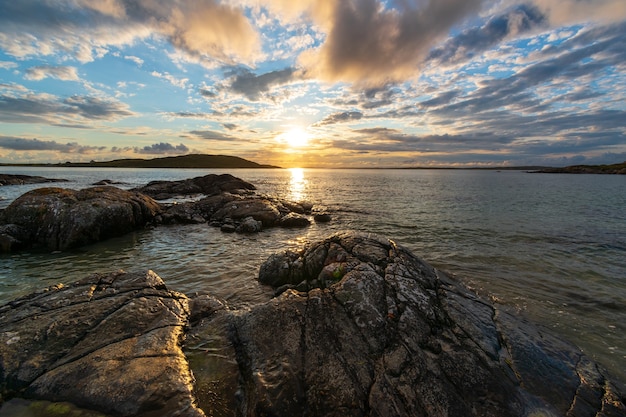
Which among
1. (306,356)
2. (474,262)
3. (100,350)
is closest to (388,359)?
(306,356)

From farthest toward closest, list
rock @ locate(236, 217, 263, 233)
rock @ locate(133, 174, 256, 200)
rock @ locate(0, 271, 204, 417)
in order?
rock @ locate(133, 174, 256, 200), rock @ locate(236, 217, 263, 233), rock @ locate(0, 271, 204, 417)

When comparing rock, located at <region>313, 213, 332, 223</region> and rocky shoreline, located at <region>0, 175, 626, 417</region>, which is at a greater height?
rocky shoreline, located at <region>0, 175, 626, 417</region>

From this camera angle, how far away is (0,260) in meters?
14.5

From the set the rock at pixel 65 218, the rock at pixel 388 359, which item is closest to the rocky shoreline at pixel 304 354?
the rock at pixel 388 359

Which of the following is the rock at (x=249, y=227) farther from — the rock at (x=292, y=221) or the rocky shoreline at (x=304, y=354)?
the rocky shoreline at (x=304, y=354)

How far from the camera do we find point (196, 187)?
55.2 meters

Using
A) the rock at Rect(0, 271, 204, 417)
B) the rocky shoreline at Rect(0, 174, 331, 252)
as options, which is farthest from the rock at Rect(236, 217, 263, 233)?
the rock at Rect(0, 271, 204, 417)

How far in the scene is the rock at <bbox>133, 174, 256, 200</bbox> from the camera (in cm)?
4940

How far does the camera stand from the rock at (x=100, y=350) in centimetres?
527

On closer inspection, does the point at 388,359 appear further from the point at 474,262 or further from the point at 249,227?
the point at 249,227

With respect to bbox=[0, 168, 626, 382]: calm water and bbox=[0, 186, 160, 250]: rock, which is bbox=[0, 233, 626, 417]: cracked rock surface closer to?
bbox=[0, 168, 626, 382]: calm water

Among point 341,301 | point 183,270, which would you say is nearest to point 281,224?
point 183,270

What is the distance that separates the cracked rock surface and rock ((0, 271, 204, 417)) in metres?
0.03

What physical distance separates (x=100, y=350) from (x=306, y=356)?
15.0ft
